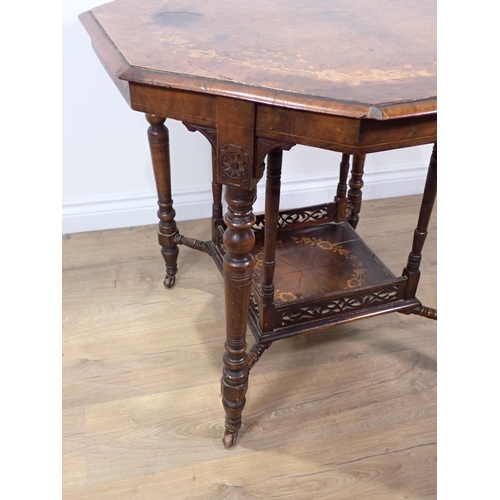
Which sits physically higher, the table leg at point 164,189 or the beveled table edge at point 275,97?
the beveled table edge at point 275,97

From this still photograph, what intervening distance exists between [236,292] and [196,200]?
1078mm

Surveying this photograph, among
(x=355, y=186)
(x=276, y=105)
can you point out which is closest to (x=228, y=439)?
(x=276, y=105)

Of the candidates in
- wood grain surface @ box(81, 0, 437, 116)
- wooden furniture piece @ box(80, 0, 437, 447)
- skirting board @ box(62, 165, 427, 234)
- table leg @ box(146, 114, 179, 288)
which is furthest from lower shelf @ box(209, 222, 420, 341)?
wood grain surface @ box(81, 0, 437, 116)

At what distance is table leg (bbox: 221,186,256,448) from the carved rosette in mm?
30

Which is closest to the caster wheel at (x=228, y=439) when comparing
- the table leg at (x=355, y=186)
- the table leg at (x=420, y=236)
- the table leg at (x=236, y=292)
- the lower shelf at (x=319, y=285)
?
the table leg at (x=236, y=292)

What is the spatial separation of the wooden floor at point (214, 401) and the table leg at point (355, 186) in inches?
9.7

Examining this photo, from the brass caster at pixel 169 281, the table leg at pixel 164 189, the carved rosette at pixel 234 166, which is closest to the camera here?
the carved rosette at pixel 234 166

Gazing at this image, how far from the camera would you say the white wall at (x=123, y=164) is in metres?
1.75

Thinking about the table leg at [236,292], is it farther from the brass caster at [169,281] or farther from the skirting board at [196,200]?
the skirting board at [196,200]

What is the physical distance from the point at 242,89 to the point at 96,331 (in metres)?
1.00

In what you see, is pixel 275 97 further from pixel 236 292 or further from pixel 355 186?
pixel 355 186

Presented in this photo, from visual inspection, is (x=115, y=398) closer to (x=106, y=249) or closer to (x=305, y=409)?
(x=305, y=409)

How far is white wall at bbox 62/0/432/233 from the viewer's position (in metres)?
1.75

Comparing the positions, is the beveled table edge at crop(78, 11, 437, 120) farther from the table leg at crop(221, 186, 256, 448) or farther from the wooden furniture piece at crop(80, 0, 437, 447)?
the table leg at crop(221, 186, 256, 448)
